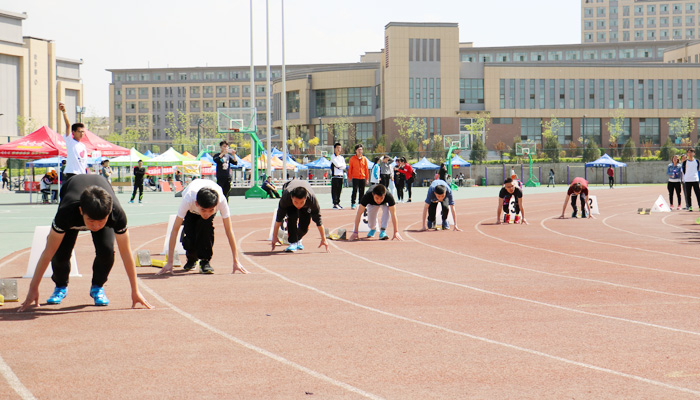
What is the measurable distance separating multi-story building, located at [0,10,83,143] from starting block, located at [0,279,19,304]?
106561mm

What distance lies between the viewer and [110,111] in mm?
169875

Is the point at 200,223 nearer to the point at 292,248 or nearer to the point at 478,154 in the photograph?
the point at 292,248

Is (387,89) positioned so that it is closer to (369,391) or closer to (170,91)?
(170,91)

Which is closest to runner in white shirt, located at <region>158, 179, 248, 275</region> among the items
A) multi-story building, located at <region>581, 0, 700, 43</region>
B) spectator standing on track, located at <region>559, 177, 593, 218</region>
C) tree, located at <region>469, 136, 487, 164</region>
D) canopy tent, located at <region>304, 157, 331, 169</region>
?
spectator standing on track, located at <region>559, 177, 593, 218</region>

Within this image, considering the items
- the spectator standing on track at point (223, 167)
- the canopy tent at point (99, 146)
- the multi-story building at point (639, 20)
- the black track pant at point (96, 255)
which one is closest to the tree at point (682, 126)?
the multi-story building at point (639, 20)

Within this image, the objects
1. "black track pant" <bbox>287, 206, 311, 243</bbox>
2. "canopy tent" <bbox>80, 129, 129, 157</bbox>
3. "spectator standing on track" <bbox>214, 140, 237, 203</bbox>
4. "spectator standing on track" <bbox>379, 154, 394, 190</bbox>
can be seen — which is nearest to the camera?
"black track pant" <bbox>287, 206, 311, 243</bbox>

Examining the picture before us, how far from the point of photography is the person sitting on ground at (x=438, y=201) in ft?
57.8

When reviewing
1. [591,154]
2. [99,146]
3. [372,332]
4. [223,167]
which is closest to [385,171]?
[223,167]

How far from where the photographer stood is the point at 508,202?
2206 centimetres

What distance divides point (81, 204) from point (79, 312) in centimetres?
141

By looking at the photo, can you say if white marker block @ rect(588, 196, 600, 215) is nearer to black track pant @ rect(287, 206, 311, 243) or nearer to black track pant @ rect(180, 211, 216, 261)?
black track pant @ rect(287, 206, 311, 243)

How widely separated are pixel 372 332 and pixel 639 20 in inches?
7213

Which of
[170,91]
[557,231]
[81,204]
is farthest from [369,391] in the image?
[170,91]

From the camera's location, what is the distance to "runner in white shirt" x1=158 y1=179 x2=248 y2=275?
9320 mm
